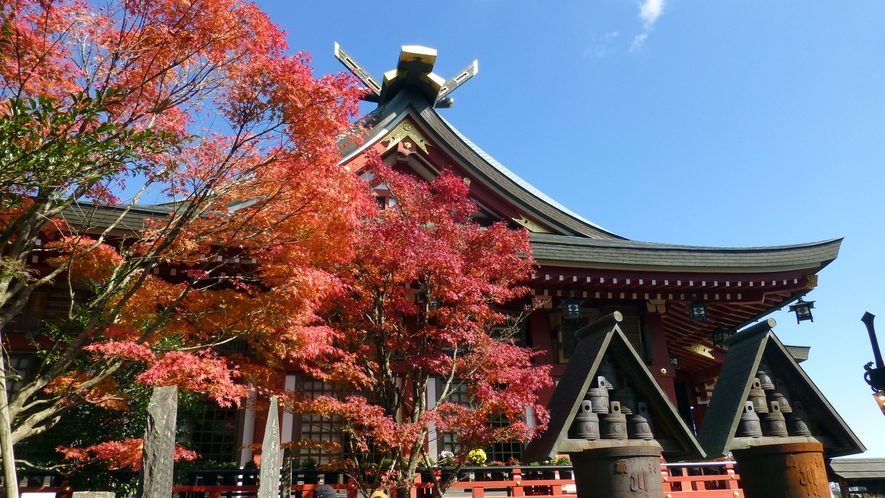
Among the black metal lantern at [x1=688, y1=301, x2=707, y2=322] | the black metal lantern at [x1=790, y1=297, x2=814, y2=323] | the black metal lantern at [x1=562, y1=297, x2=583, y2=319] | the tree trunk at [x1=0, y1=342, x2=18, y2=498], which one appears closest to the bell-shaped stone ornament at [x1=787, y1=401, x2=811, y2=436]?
the tree trunk at [x1=0, y1=342, x2=18, y2=498]

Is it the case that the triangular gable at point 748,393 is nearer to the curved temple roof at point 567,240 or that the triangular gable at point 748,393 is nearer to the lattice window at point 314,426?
the curved temple roof at point 567,240

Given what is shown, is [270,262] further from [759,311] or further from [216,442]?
[759,311]

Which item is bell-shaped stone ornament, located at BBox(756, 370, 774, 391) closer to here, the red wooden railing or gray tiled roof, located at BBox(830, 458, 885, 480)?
the red wooden railing

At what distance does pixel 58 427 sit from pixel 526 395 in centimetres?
699

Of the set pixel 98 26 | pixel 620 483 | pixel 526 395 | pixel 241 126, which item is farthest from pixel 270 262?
pixel 620 483

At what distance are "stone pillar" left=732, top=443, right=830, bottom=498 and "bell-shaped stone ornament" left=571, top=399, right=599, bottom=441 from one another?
1.40 meters

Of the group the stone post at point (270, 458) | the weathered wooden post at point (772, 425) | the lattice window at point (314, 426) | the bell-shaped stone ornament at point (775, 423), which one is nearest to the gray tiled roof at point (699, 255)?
the lattice window at point (314, 426)

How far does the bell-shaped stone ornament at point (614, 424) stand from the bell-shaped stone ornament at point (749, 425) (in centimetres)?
100

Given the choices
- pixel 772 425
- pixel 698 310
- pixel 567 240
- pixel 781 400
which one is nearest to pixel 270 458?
pixel 772 425

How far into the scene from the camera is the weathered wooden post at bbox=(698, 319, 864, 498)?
4.56 m

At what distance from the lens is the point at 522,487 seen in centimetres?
1044

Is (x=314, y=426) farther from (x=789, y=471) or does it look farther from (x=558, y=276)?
(x=789, y=471)

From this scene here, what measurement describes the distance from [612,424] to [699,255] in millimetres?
9304

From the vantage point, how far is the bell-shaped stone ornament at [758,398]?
4844 millimetres
